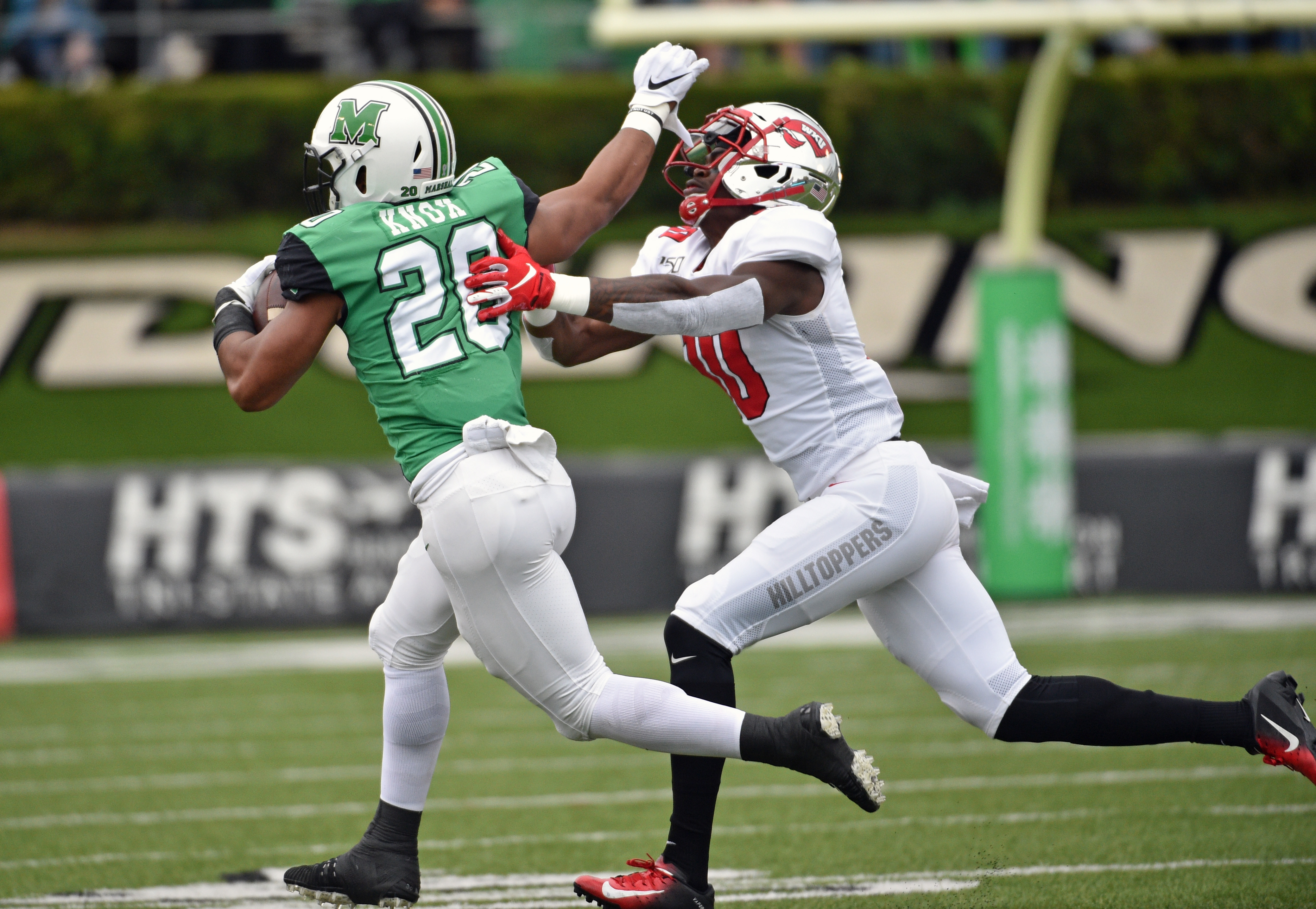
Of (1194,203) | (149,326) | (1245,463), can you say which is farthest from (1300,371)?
(149,326)

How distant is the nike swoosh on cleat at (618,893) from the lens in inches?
137

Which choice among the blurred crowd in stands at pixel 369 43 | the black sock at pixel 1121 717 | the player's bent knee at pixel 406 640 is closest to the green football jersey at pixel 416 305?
the player's bent knee at pixel 406 640

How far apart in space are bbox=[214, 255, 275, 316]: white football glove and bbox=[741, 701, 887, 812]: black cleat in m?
1.45

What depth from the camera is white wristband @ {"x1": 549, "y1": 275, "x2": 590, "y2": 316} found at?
11.2ft

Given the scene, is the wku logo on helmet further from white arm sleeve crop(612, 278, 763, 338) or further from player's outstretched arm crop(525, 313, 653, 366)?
player's outstretched arm crop(525, 313, 653, 366)

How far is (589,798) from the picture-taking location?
17.3 ft

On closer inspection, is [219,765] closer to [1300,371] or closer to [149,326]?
[149,326]

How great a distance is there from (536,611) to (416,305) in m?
0.69

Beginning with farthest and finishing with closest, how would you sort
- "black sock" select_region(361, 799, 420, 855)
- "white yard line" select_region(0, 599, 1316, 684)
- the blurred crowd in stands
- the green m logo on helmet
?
the blurred crowd in stands, "white yard line" select_region(0, 599, 1316, 684), "black sock" select_region(361, 799, 420, 855), the green m logo on helmet

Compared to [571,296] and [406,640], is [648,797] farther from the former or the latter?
[571,296]

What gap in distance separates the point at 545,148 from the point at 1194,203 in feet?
19.0

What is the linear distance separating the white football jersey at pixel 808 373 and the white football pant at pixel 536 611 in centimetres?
54

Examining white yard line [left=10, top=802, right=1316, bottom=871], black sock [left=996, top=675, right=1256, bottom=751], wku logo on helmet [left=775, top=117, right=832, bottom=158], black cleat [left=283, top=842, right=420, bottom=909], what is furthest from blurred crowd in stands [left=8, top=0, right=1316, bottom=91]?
black cleat [left=283, top=842, right=420, bottom=909]

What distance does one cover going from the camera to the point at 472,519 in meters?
3.33
